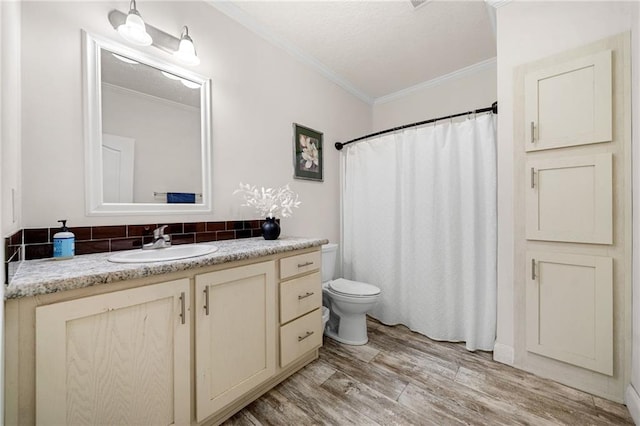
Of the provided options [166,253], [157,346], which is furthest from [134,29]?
[157,346]

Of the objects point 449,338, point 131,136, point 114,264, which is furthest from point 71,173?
point 449,338

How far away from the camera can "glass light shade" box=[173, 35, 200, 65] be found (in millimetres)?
1526

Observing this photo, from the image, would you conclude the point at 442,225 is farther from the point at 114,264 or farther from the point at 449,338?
the point at 114,264

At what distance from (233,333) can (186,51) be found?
164 cm

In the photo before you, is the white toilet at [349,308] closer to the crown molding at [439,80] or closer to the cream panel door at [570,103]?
the cream panel door at [570,103]

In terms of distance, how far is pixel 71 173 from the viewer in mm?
1228

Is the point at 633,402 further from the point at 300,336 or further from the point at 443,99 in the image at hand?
the point at 443,99

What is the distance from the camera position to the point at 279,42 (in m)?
2.16

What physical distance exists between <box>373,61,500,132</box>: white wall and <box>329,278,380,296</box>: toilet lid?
202cm

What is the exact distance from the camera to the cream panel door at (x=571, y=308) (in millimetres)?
1414

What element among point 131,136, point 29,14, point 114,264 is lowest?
point 114,264

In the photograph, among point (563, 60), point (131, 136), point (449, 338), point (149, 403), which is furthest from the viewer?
point (449, 338)

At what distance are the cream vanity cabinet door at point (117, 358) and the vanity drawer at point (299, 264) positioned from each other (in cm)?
55

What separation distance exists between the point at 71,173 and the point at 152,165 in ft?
1.18
